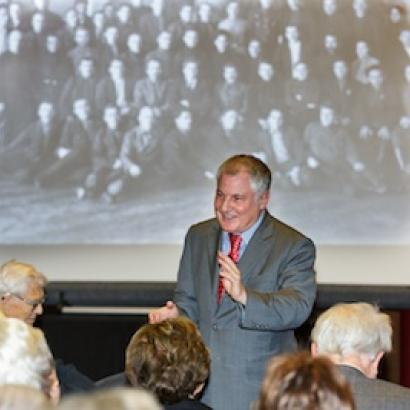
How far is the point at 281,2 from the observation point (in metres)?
6.13

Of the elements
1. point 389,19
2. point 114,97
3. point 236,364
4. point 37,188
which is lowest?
point 236,364

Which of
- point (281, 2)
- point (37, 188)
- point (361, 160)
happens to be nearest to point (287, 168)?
point (361, 160)

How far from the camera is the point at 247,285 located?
4.21m

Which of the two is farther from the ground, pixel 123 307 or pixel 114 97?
pixel 114 97

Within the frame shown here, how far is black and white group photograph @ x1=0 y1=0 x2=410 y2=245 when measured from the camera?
6066 mm

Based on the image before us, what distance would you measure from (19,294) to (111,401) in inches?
106

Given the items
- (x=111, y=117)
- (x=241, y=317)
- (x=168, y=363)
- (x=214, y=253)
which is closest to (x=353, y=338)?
(x=168, y=363)

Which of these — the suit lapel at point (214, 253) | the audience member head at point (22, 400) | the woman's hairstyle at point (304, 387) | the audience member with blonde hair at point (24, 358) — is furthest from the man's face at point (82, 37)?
the audience member head at point (22, 400)

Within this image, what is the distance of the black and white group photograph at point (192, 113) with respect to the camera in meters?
6.07

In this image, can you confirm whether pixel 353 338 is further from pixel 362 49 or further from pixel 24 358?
pixel 362 49

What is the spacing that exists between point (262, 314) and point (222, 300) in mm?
305

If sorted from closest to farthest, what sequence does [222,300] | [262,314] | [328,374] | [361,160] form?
1. [328,374]
2. [262,314]
3. [222,300]
4. [361,160]

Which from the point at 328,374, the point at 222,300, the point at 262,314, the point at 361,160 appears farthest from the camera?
the point at 361,160

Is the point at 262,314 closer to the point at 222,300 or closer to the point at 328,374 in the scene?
the point at 222,300
